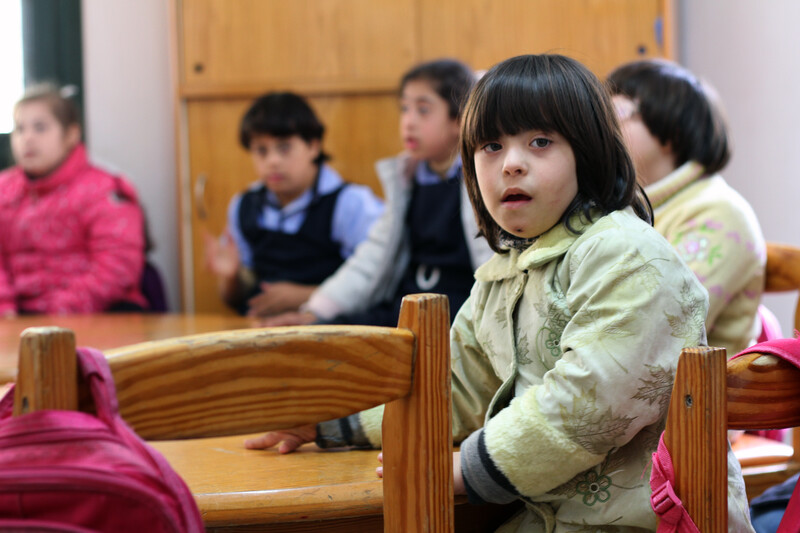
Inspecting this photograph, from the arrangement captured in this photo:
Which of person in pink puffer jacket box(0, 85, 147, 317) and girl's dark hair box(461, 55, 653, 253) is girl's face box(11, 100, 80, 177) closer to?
person in pink puffer jacket box(0, 85, 147, 317)

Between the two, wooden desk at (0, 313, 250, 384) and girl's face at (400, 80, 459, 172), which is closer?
wooden desk at (0, 313, 250, 384)

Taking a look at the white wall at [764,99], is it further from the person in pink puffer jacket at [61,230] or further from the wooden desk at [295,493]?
the person in pink puffer jacket at [61,230]

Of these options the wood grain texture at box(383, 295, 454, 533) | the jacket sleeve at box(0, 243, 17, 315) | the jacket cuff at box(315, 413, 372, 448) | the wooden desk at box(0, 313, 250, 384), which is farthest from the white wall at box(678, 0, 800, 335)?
the jacket sleeve at box(0, 243, 17, 315)

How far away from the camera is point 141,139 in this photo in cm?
339

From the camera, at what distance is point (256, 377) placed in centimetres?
66

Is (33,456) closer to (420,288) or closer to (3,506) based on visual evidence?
(3,506)

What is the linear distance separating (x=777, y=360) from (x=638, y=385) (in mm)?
135

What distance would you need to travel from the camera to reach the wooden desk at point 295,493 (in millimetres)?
805

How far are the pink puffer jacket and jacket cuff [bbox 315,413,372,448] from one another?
1960 mm

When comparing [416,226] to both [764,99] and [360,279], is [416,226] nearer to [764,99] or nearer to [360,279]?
[360,279]

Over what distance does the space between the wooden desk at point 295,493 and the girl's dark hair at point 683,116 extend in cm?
83

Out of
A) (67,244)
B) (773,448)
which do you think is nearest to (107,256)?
(67,244)

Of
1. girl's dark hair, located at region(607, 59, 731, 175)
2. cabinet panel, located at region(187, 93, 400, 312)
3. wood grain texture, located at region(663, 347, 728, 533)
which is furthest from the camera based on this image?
cabinet panel, located at region(187, 93, 400, 312)

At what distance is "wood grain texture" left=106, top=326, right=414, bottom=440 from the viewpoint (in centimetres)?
63
